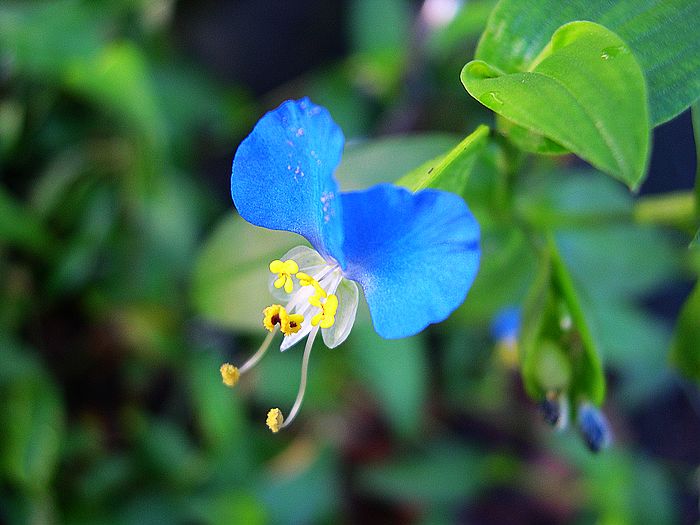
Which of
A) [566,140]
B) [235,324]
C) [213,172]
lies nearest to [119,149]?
[213,172]

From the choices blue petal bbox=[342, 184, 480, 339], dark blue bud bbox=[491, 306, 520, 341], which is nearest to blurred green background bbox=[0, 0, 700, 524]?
dark blue bud bbox=[491, 306, 520, 341]

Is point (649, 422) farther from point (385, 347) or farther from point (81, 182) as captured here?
point (81, 182)

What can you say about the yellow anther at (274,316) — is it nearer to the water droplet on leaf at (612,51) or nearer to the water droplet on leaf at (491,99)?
the water droplet on leaf at (491,99)

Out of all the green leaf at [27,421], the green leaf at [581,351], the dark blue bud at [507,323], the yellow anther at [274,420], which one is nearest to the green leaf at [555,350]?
the green leaf at [581,351]

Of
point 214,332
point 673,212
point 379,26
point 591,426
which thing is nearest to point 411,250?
point 591,426

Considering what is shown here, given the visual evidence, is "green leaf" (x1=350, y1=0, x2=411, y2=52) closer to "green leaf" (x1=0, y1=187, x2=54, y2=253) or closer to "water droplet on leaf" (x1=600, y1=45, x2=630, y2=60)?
"green leaf" (x1=0, y1=187, x2=54, y2=253)

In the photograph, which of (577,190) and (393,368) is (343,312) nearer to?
(393,368)
